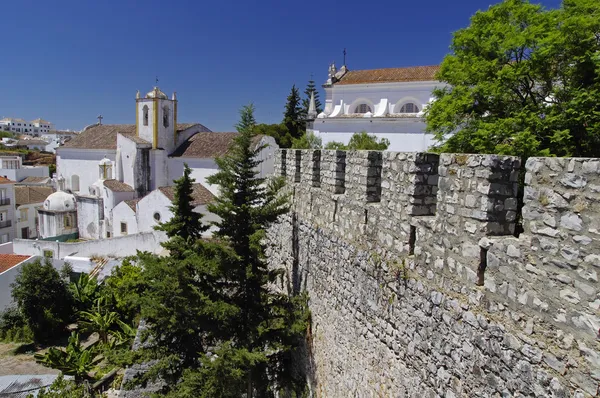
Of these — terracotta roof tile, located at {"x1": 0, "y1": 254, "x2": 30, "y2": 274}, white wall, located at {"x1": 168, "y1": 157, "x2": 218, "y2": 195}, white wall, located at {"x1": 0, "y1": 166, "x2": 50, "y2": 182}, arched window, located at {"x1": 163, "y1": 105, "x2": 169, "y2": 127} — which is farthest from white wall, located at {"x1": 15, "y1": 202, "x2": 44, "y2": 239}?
terracotta roof tile, located at {"x1": 0, "y1": 254, "x2": 30, "y2": 274}

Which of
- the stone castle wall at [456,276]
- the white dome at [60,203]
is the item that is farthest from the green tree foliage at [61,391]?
the white dome at [60,203]

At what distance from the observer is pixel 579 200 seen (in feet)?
8.12

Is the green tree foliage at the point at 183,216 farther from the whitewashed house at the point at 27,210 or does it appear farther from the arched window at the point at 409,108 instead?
the whitewashed house at the point at 27,210

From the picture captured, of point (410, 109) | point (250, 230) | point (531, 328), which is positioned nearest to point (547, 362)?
point (531, 328)

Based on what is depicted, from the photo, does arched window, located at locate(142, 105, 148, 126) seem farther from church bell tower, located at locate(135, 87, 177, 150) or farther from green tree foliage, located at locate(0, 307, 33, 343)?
green tree foliage, located at locate(0, 307, 33, 343)

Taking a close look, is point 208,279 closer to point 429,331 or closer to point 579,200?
point 429,331

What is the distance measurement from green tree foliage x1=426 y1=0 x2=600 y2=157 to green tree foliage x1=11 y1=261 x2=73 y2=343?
16.6 metres

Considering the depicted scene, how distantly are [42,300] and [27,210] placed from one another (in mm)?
22638

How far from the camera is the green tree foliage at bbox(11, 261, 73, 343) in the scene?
17375mm

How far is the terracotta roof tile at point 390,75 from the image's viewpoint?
26.2m

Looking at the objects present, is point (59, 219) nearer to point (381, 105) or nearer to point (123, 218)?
point (123, 218)

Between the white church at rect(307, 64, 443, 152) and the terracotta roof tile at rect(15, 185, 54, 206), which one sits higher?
the white church at rect(307, 64, 443, 152)

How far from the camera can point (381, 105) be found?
89.5 ft

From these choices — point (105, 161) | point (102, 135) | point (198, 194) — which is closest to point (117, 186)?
Result: point (105, 161)
